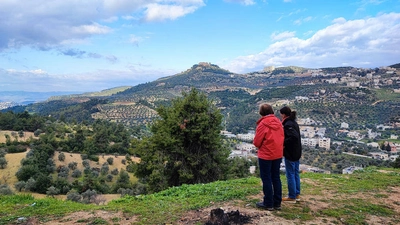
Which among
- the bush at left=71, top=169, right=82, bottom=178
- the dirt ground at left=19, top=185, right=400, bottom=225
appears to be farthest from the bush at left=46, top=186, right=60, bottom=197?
the dirt ground at left=19, top=185, right=400, bottom=225

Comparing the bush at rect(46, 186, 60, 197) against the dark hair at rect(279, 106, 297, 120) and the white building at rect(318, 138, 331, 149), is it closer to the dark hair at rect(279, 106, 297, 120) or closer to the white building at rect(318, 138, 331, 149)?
the dark hair at rect(279, 106, 297, 120)

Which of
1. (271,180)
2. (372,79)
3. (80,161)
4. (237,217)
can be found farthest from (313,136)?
(372,79)

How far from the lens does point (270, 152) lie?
490 centimetres

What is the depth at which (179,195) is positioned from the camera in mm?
6570

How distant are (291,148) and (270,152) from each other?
2.90ft

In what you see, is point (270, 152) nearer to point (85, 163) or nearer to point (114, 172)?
point (114, 172)

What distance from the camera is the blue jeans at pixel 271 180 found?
197 inches

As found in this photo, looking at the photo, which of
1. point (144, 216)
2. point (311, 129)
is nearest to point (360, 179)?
point (144, 216)

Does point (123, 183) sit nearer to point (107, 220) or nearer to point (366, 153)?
point (107, 220)

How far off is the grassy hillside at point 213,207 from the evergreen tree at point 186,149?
254 inches

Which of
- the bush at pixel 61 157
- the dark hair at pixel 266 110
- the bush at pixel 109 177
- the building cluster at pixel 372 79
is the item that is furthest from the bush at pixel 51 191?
the building cluster at pixel 372 79

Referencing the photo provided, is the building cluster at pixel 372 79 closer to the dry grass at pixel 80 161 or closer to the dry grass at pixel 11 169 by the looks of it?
the dry grass at pixel 80 161

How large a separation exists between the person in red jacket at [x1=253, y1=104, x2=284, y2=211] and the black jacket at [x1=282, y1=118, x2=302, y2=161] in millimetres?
497

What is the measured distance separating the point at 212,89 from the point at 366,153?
113 m
